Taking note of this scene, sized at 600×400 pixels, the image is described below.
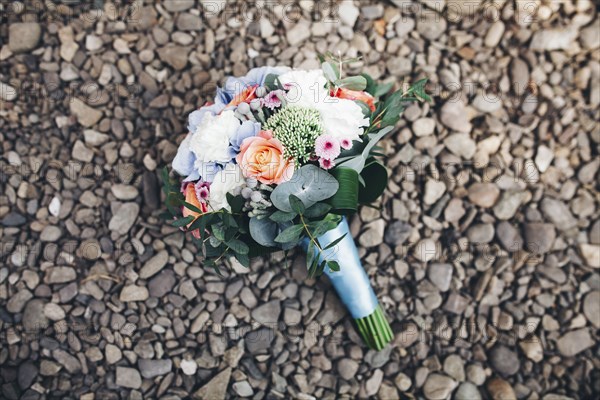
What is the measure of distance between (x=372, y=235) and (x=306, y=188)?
61 centimetres

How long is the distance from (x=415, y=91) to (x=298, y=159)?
46 centimetres

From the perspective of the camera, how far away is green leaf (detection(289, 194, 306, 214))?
131 centimetres

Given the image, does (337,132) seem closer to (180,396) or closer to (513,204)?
(513,204)

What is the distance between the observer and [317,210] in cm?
138

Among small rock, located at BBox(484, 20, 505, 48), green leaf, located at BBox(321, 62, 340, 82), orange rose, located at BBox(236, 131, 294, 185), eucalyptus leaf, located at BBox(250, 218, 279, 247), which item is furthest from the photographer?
small rock, located at BBox(484, 20, 505, 48)

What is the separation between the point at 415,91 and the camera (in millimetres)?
1567

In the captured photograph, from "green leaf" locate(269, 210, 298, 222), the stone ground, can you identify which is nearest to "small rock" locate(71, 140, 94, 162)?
the stone ground

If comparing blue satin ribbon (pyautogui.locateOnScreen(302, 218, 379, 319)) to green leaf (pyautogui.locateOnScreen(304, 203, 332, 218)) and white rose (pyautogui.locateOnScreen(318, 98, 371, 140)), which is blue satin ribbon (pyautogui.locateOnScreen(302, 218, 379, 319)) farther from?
white rose (pyautogui.locateOnScreen(318, 98, 371, 140))

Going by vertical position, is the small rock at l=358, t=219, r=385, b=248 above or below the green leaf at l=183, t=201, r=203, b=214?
below

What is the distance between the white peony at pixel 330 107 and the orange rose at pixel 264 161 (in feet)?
0.48

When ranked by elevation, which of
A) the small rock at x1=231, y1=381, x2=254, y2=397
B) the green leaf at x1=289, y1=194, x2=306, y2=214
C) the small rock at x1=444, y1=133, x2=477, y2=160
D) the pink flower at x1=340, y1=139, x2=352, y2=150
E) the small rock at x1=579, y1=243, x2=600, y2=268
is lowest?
the small rock at x1=231, y1=381, x2=254, y2=397

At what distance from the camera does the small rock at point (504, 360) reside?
1850 mm

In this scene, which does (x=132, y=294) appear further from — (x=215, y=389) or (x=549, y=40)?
(x=549, y=40)

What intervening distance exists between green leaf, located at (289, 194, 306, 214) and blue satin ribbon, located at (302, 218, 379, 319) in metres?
0.29
